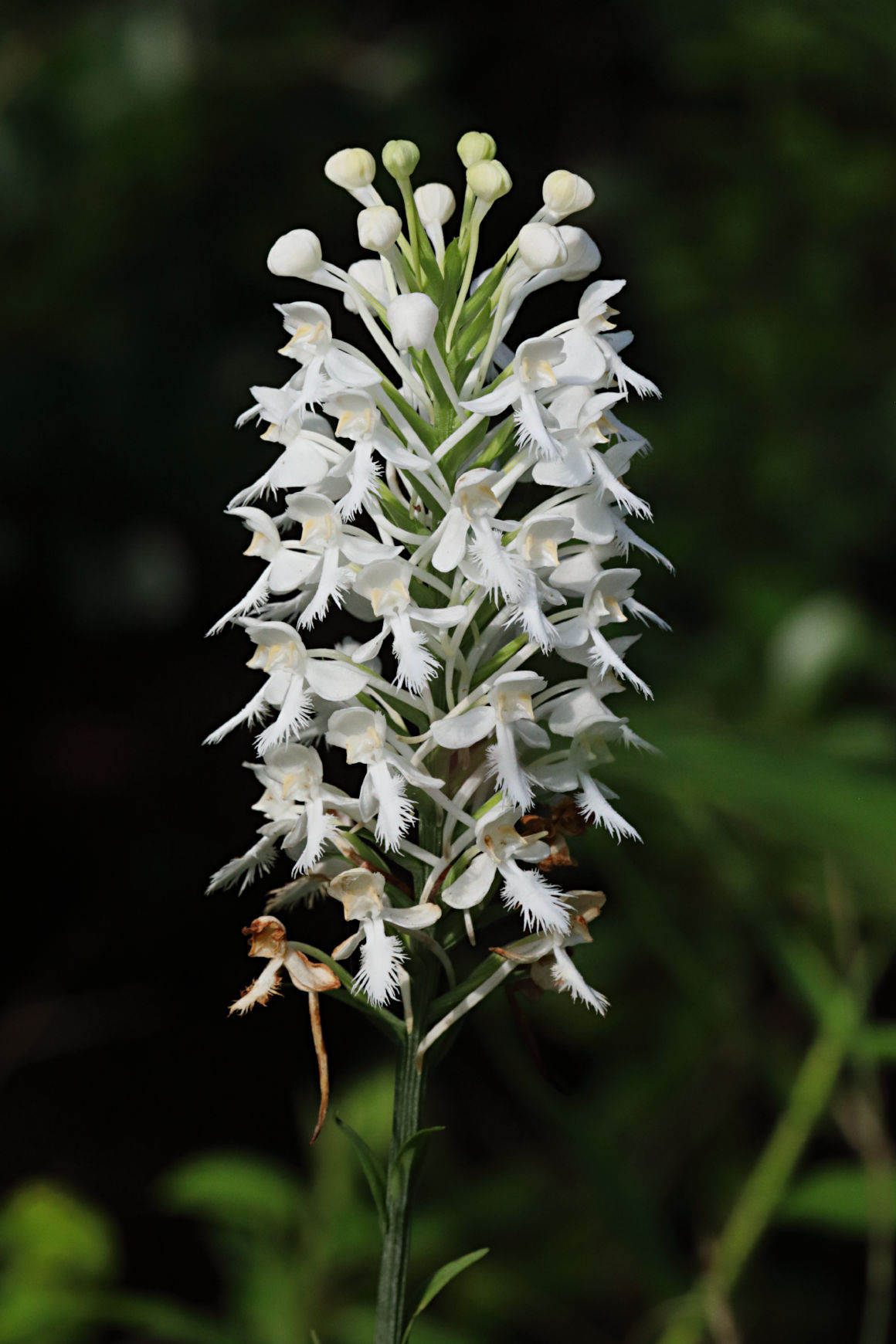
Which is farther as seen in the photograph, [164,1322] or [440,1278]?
[164,1322]

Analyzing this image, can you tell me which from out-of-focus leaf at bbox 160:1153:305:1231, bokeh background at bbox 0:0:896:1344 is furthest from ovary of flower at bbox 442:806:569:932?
bokeh background at bbox 0:0:896:1344

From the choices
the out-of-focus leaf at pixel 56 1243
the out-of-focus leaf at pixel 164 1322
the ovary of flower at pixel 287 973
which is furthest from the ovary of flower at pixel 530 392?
the out-of-focus leaf at pixel 56 1243

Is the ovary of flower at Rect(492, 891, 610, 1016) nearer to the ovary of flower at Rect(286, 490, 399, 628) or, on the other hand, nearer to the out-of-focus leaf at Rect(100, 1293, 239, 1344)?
the ovary of flower at Rect(286, 490, 399, 628)

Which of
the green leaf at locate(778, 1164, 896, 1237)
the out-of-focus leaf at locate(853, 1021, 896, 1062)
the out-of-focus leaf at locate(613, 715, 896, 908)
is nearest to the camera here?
the out-of-focus leaf at locate(613, 715, 896, 908)

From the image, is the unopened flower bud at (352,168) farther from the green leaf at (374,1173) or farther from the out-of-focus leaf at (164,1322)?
the out-of-focus leaf at (164,1322)

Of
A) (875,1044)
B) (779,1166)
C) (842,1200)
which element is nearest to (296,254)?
(875,1044)

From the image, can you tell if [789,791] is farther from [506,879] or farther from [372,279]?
[372,279]

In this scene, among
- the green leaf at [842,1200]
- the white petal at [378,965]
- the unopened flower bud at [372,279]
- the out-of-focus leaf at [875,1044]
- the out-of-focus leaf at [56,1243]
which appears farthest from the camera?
the out-of-focus leaf at [56,1243]
